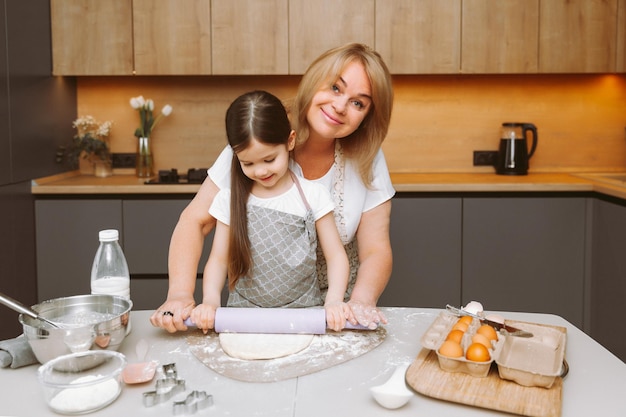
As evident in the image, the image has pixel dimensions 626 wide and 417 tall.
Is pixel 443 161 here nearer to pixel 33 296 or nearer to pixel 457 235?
pixel 457 235

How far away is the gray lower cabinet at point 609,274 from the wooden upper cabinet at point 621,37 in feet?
2.32

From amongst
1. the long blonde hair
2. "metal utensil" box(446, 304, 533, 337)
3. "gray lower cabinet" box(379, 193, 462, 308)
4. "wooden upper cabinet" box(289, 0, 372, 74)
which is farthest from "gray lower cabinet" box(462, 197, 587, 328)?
"metal utensil" box(446, 304, 533, 337)

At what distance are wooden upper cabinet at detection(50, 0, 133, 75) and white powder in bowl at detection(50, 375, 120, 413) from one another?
7.74 feet

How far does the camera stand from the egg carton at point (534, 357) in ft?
3.09

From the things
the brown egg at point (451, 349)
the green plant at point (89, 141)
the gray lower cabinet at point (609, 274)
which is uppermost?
the green plant at point (89, 141)

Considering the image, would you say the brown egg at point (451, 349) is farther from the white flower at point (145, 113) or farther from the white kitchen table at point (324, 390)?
the white flower at point (145, 113)

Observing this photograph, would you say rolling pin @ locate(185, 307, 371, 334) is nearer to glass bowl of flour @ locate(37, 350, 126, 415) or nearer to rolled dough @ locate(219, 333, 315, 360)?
rolled dough @ locate(219, 333, 315, 360)

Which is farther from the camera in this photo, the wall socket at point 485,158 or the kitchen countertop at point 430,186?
the wall socket at point 485,158

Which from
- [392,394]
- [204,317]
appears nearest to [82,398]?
[204,317]

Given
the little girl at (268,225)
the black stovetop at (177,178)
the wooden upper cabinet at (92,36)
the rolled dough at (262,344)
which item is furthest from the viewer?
the wooden upper cabinet at (92,36)

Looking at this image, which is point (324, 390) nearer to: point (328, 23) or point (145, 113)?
point (328, 23)

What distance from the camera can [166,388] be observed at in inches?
38.2

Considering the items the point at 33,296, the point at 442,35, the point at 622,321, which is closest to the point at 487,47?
the point at 442,35

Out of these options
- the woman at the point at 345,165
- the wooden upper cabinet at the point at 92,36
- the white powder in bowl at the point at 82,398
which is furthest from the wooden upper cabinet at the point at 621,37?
the white powder in bowl at the point at 82,398
